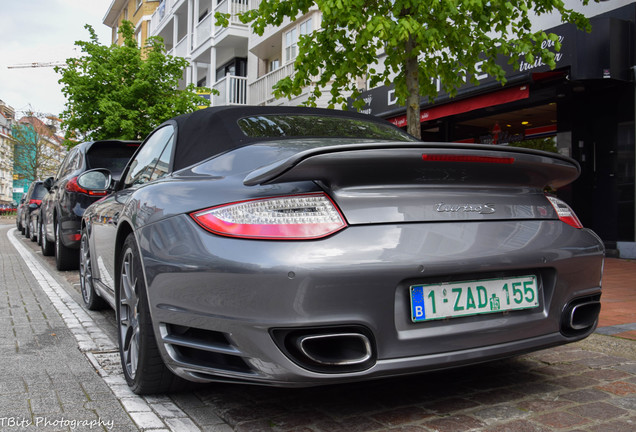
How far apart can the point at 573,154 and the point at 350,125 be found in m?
8.54

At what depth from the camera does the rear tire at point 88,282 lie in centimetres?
497

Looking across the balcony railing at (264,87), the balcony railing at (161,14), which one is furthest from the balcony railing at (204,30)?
the balcony railing at (161,14)

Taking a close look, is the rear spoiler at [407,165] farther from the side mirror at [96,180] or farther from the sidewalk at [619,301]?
the side mirror at [96,180]

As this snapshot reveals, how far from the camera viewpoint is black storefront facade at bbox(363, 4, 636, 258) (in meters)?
9.09

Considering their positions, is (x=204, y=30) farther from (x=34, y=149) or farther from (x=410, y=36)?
(x=34, y=149)

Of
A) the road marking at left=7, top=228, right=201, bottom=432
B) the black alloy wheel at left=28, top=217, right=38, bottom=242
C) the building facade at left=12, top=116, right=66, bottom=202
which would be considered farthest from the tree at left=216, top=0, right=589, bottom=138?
the building facade at left=12, top=116, right=66, bottom=202

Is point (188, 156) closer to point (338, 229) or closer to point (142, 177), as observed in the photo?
point (142, 177)

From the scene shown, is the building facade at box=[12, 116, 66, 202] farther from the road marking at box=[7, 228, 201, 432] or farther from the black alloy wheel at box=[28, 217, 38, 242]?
the road marking at box=[7, 228, 201, 432]

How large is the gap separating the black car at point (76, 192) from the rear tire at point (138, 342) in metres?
4.80

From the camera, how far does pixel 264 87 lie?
2081 centimetres

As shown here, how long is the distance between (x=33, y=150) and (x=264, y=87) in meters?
45.5

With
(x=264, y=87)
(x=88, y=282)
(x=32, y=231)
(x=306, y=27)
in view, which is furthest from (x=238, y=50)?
(x=88, y=282)

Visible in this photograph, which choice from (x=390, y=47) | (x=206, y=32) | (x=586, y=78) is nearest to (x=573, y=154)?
(x=586, y=78)

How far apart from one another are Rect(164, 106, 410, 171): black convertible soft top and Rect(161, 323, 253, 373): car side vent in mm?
967
